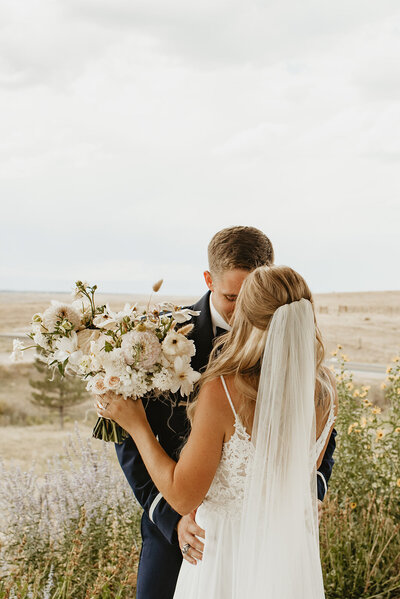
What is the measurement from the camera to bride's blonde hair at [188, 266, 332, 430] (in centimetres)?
143

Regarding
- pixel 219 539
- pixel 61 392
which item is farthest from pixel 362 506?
pixel 61 392

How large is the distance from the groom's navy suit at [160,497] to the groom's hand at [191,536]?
3 centimetres

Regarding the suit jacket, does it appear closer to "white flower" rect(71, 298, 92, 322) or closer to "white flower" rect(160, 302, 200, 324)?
"white flower" rect(160, 302, 200, 324)

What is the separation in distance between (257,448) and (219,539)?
347mm

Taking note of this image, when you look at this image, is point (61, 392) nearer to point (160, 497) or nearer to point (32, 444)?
point (32, 444)

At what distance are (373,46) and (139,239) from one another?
11.6ft

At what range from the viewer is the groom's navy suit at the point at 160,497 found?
5.63ft

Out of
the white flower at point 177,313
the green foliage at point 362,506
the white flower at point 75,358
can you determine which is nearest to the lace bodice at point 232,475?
the white flower at point 177,313

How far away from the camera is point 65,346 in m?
1.54

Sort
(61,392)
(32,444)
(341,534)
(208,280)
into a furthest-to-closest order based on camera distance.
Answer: (61,392) → (32,444) → (341,534) → (208,280)

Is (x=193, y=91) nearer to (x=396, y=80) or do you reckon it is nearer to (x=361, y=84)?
(x=361, y=84)

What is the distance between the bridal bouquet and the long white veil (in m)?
0.23

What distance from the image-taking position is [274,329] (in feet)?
4.72

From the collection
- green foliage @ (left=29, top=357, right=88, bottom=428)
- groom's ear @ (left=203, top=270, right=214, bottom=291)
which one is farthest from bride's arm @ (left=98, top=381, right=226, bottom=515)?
green foliage @ (left=29, top=357, right=88, bottom=428)
